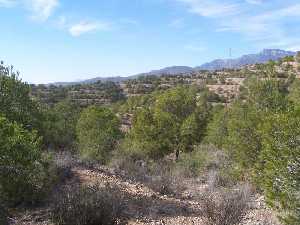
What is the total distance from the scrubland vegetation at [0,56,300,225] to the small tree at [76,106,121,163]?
0.07 meters

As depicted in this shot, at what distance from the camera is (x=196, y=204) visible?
1755 cm

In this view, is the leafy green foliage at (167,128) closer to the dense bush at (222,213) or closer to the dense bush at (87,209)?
the dense bush at (87,209)

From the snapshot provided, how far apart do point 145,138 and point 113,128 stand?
3.84 metres

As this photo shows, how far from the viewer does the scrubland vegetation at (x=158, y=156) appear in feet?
36.6

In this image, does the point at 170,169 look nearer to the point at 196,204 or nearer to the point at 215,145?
the point at 215,145

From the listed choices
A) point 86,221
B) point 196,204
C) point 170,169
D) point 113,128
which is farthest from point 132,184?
point 113,128

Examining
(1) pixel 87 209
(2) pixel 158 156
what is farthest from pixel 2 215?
(2) pixel 158 156

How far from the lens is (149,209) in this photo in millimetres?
15305

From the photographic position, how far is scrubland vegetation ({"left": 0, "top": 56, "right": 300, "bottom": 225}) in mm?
11141

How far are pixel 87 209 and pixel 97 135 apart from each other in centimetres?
1696

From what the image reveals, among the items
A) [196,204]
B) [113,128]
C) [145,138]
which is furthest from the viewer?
[145,138]

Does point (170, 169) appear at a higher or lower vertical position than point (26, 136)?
lower

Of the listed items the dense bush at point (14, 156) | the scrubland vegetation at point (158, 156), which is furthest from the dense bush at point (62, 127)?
the dense bush at point (14, 156)

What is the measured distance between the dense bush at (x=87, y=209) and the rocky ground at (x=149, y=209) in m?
0.55
